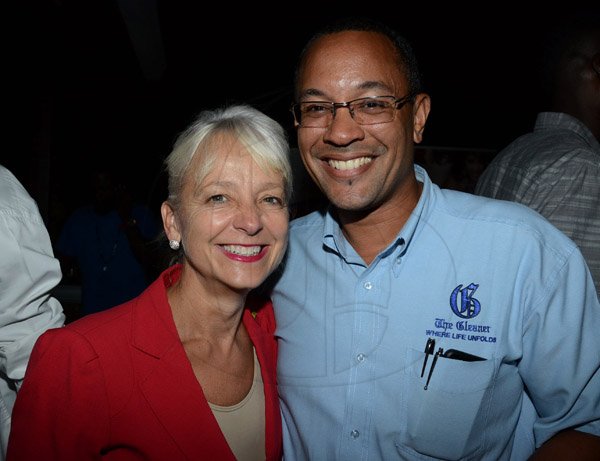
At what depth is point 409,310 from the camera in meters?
1.42

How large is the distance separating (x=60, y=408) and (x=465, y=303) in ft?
3.59

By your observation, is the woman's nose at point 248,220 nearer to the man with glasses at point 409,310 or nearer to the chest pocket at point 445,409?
the man with glasses at point 409,310

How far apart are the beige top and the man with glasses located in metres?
0.10

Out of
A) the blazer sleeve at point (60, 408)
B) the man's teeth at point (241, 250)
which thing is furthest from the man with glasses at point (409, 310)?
the blazer sleeve at point (60, 408)

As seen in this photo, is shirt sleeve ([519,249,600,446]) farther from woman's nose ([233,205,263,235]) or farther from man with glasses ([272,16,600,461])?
woman's nose ([233,205,263,235])

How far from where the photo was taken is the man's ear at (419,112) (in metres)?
1.64

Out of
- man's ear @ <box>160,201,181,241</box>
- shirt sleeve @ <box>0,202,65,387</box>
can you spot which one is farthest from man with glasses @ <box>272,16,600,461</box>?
shirt sleeve @ <box>0,202,65,387</box>

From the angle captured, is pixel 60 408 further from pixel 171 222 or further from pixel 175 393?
pixel 171 222

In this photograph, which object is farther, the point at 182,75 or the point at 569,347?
the point at 182,75

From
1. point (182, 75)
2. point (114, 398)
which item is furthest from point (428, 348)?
point (182, 75)

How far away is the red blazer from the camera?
1.25 m

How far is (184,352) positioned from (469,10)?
497cm

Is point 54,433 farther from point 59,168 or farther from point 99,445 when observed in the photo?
point 59,168

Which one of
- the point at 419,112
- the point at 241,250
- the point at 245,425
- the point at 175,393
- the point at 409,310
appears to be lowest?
the point at 245,425
